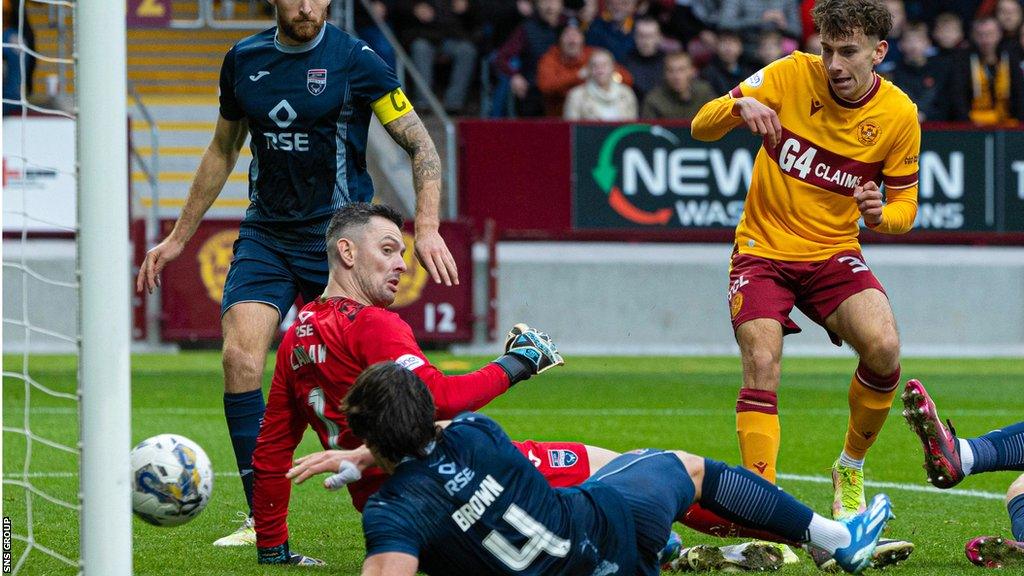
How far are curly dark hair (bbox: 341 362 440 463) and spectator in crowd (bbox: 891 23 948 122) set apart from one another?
1390cm

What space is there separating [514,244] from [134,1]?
5618 millimetres

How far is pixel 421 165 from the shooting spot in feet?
18.1

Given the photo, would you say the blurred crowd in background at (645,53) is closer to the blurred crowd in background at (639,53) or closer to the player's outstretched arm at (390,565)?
the blurred crowd in background at (639,53)

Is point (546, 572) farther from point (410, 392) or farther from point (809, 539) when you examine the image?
point (809, 539)

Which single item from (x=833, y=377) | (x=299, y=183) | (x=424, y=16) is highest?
(x=424, y=16)

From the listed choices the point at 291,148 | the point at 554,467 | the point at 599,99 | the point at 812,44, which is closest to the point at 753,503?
the point at 554,467

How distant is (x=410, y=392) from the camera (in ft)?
12.5

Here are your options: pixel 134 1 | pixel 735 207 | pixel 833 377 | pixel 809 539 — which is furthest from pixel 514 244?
pixel 809 539

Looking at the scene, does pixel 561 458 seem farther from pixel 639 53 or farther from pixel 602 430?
pixel 639 53

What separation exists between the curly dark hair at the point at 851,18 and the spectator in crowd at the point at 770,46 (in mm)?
11213

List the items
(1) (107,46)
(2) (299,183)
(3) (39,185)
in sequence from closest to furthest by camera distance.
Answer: (1) (107,46) < (2) (299,183) < (3) (39,185)

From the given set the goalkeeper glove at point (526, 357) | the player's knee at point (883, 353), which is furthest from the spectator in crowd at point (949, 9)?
the goalkeeper glove at point (526, 357)

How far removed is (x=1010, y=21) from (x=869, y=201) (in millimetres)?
12690

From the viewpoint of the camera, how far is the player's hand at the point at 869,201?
5.39 m
